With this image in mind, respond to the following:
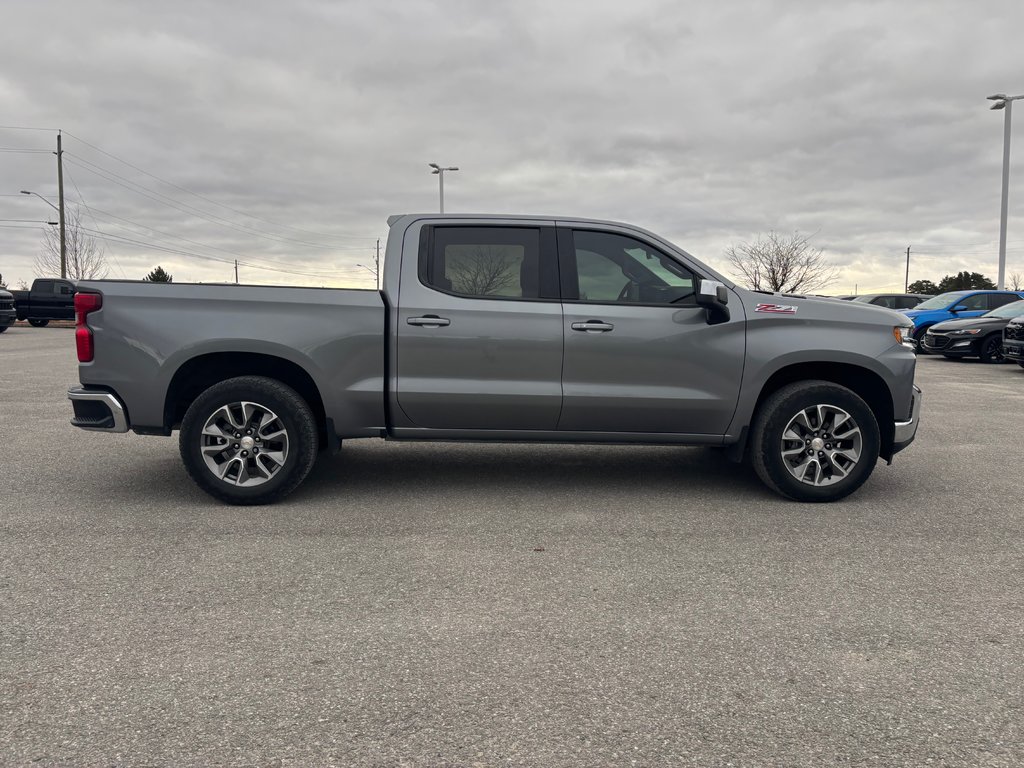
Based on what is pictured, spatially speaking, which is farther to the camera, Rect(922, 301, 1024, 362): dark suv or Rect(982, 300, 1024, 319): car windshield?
Rect(922, 301, 1024, 362): dark suv

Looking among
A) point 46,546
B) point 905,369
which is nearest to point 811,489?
point 905,369

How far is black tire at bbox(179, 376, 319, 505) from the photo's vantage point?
16.5 feet

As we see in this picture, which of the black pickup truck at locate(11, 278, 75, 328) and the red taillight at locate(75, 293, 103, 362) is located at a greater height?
the black pickup truck at locate(11, 278, 75, 328)

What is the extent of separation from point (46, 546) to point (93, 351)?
1.37m

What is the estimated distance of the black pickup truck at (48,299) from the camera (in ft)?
95.1

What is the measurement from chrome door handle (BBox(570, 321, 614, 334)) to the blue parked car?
1683 centimetres

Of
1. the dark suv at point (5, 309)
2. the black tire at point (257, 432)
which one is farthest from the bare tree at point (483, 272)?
the dark suv at point (5, 309)

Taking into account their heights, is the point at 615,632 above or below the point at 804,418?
below

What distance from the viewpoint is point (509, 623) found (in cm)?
331

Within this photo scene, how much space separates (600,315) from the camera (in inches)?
207

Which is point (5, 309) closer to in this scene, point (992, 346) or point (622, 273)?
point (622, 273)

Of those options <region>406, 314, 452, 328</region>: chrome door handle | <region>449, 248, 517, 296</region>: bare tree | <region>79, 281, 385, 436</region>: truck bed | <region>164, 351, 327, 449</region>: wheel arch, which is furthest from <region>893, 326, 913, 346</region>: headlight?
<region>164, 351, 327, 449</region>: wheel arch

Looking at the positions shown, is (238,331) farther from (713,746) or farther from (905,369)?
(905,369)

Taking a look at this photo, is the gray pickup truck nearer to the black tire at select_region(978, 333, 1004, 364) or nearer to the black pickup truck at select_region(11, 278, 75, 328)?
the black tire at select_region(978, 333, 1004, 364)
